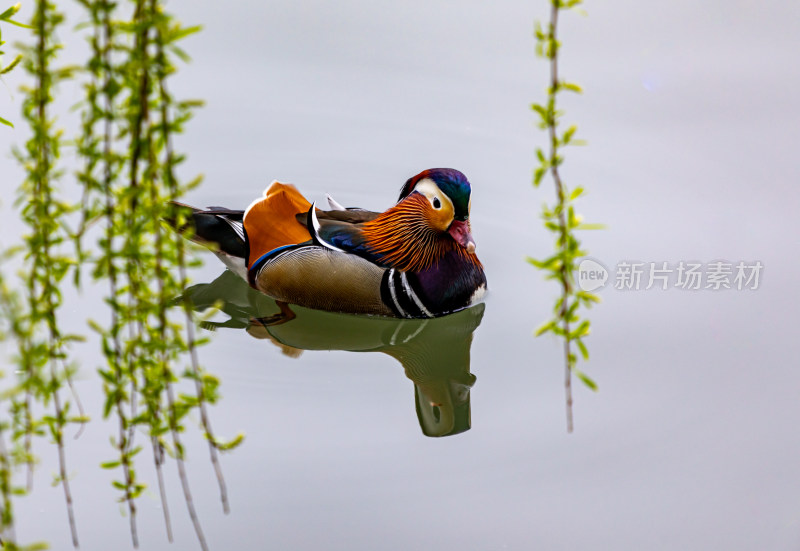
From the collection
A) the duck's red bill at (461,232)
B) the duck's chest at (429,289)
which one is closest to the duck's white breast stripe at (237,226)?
the duck's chest at (429,289)

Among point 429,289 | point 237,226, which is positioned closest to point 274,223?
point 237,226

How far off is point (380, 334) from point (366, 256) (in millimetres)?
364

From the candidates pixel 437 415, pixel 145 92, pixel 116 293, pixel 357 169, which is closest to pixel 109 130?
pixel 145 92

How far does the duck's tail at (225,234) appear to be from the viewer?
4996mm

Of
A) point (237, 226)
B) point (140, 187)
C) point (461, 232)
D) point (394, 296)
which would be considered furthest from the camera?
point (237, 226)

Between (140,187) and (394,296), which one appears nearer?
(140,187)

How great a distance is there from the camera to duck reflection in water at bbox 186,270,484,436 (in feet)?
14.6

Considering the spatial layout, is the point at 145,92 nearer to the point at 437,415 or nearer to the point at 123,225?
the point at 123,225

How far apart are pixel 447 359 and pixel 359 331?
0.43 m

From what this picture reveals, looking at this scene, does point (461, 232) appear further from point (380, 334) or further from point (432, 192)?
point (380, 334)

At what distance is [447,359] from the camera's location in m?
4.63

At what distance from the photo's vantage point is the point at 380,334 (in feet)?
15.6

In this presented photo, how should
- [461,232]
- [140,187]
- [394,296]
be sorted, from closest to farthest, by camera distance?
[140,187], [461,232], [394,296]

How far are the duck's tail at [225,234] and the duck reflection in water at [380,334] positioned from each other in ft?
0.46
